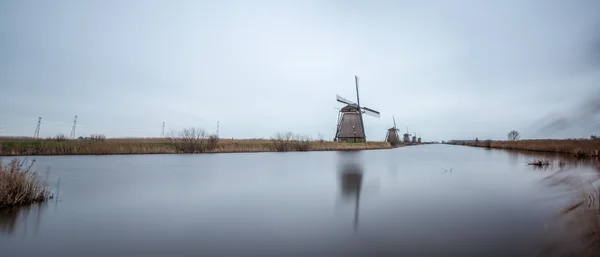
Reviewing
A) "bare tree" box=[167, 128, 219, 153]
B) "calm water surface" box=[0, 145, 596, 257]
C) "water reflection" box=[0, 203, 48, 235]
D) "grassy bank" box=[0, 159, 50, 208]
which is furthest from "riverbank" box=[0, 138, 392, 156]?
"water reflection" box=[0, 203, 48, 235]

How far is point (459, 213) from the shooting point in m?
5.71

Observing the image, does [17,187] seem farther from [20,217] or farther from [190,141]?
[190,141]

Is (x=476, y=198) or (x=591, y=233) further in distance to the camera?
(x=476, y=198)

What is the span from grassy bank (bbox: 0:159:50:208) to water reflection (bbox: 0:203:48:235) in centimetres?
19

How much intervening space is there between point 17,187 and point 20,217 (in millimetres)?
1198

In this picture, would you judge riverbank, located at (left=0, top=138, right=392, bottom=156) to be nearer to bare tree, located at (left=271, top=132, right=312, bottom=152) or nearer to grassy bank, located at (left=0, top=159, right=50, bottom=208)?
bare tree, located at (left=271, top=132, right=312, bottom=152)

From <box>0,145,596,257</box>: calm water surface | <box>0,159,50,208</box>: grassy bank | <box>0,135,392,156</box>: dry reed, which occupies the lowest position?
<box>0,145,596,257</box>: calm water surface

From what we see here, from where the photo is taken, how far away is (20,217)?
17.3ft

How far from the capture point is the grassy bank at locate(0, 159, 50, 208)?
226 inches

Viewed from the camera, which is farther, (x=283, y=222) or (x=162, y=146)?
(x=162, y=146)

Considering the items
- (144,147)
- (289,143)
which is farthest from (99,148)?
(289,143)

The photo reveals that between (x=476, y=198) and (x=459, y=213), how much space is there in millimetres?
2093

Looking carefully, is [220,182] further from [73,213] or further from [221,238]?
[221,238]

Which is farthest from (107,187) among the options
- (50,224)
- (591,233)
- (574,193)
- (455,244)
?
(574,193)
